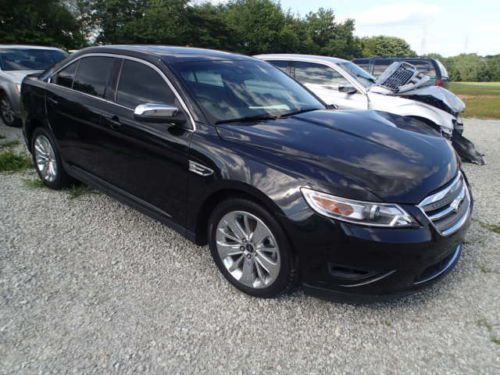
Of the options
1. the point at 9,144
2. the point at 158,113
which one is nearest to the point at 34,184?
the point at 9,144

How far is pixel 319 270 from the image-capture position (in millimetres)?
2432

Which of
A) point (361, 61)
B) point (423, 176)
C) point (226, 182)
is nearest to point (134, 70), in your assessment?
point (226, 182)

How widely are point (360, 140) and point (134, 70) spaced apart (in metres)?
2.06

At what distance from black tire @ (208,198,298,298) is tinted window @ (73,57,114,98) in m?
1.79

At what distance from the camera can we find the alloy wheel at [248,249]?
2.65m

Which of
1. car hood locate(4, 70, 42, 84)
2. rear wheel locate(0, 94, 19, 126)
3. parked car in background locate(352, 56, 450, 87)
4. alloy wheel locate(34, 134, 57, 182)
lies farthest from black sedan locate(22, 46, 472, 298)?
parked car in background locate(352, 56, 450, 87)

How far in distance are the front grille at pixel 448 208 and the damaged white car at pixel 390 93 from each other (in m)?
3.62

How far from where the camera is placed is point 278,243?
8.30 feet

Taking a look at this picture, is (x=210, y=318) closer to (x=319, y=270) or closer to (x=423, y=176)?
(x=319, y=270)

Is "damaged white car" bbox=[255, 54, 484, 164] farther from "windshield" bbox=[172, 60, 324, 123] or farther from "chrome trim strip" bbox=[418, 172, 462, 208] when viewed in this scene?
"chrome trim strip" bbox=[418, 172, 462, 208]

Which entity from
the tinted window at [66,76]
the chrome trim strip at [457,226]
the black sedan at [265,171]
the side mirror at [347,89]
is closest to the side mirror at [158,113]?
the black sedan at [265,171]

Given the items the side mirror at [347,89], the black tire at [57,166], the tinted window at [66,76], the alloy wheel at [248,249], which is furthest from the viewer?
the side mirror at [347,89]

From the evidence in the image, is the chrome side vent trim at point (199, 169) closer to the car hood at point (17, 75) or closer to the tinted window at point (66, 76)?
the tinted window at point (66, 76)

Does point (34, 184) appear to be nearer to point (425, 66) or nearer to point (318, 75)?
point (318, 75)
